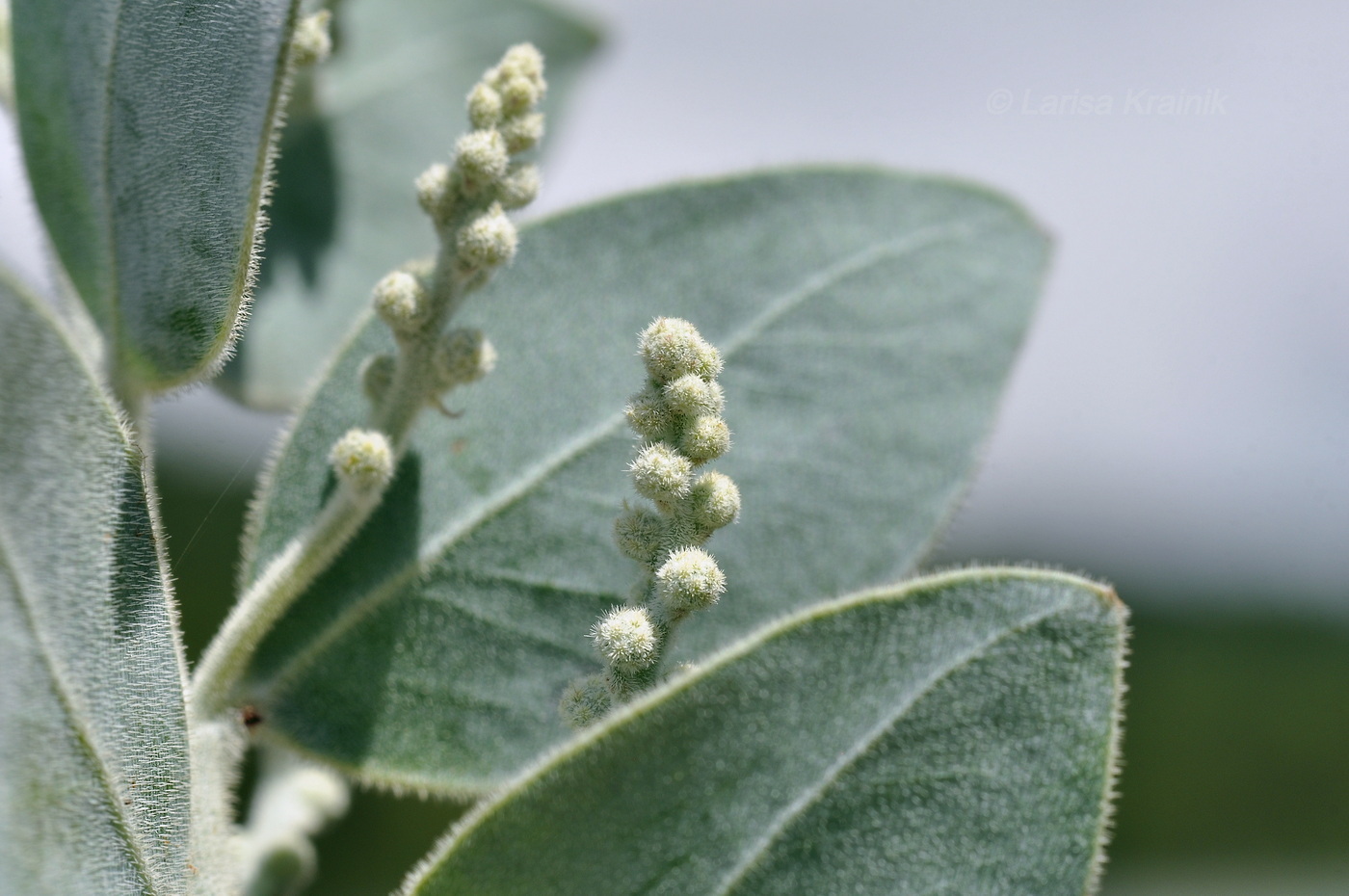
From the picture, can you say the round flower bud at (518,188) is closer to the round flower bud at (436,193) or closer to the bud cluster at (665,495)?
the round flower bud at (436,193)

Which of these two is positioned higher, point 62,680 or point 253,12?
point 253,12

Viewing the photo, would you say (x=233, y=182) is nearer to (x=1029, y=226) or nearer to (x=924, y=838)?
(x=924, y=838)

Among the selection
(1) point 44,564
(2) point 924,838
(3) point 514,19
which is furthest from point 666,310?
(3) point 514,19

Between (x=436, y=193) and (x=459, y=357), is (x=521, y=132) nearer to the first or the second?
Result: (x=436, y=193)

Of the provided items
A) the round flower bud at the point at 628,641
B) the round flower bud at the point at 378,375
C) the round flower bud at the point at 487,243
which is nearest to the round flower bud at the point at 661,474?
the round flower bud at the point at 628,641

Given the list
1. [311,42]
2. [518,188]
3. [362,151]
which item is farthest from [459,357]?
[362,151]

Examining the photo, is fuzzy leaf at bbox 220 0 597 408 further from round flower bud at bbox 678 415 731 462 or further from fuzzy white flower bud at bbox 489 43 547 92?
round flower bud at bbox 678 415 731 462
